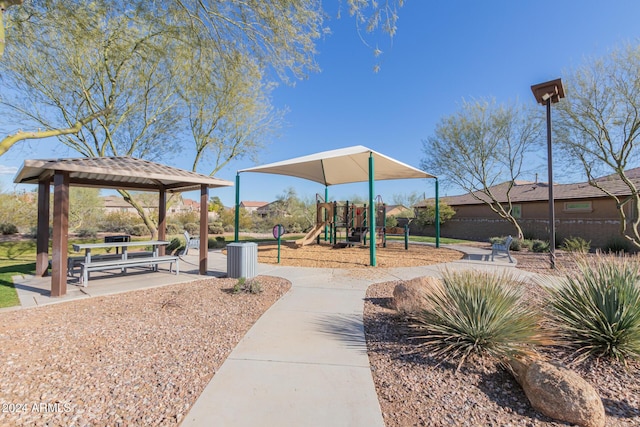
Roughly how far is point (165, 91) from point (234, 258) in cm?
958

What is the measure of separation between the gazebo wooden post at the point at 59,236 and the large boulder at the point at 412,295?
6.41 meters

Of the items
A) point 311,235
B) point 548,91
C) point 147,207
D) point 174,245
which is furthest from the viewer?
point 147,207

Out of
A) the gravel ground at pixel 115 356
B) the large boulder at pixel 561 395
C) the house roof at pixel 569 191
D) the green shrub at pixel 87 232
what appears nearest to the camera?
the large boulder at pixel 561 395

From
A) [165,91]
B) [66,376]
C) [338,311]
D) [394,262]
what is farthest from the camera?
[165,91]

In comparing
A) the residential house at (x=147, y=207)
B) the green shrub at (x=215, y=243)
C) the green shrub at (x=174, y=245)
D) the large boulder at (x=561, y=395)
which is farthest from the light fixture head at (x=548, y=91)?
the residential house at (x=147, y=207)

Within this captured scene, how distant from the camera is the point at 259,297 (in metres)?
5.69

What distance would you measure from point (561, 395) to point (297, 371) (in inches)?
91.5

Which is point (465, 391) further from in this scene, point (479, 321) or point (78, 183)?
point (78, 183)

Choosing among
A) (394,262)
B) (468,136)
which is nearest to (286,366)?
(394,262)

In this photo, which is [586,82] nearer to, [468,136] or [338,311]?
[468,136]

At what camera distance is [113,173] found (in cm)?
609

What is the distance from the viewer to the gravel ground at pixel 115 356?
7.92 feet

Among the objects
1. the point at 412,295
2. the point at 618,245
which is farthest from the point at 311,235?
the point at 618,245

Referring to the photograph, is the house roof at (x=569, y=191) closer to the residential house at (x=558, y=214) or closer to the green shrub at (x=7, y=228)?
the residential house at (x=558, y=214)
